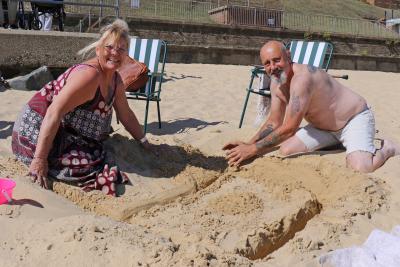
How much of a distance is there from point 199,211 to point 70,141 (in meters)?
1.01

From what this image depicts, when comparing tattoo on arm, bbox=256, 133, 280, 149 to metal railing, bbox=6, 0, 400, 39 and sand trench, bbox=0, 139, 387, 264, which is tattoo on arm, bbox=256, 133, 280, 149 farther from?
metal railing, bbox=6, 0, 400, 39

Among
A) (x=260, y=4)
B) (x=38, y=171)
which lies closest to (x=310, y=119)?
(x=38, y=171)

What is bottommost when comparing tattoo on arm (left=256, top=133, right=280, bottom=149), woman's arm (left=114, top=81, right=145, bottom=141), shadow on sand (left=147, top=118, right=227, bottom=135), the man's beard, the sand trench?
shadow on sand (left=147, top=118, right=227, bottom=135)

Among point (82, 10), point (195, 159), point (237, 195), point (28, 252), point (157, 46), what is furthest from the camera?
point (82, 10)

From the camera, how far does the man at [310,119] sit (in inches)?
155

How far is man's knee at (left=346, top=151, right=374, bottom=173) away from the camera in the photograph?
3927mm

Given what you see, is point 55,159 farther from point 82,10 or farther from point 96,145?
point 82,10

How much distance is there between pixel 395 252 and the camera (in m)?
2.37

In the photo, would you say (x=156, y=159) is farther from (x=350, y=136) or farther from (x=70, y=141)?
(x=350, y=136)

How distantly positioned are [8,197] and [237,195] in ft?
4.98

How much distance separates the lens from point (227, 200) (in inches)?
136

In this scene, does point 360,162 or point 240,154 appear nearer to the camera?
point 360,162

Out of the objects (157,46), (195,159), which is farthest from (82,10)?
(195,159)

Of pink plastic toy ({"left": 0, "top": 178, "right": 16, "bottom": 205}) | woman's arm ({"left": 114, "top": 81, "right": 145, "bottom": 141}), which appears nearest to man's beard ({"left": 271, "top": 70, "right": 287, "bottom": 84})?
woman's arm ({"left": 114, "top": 81, "right": 145, "bottom": 141})
